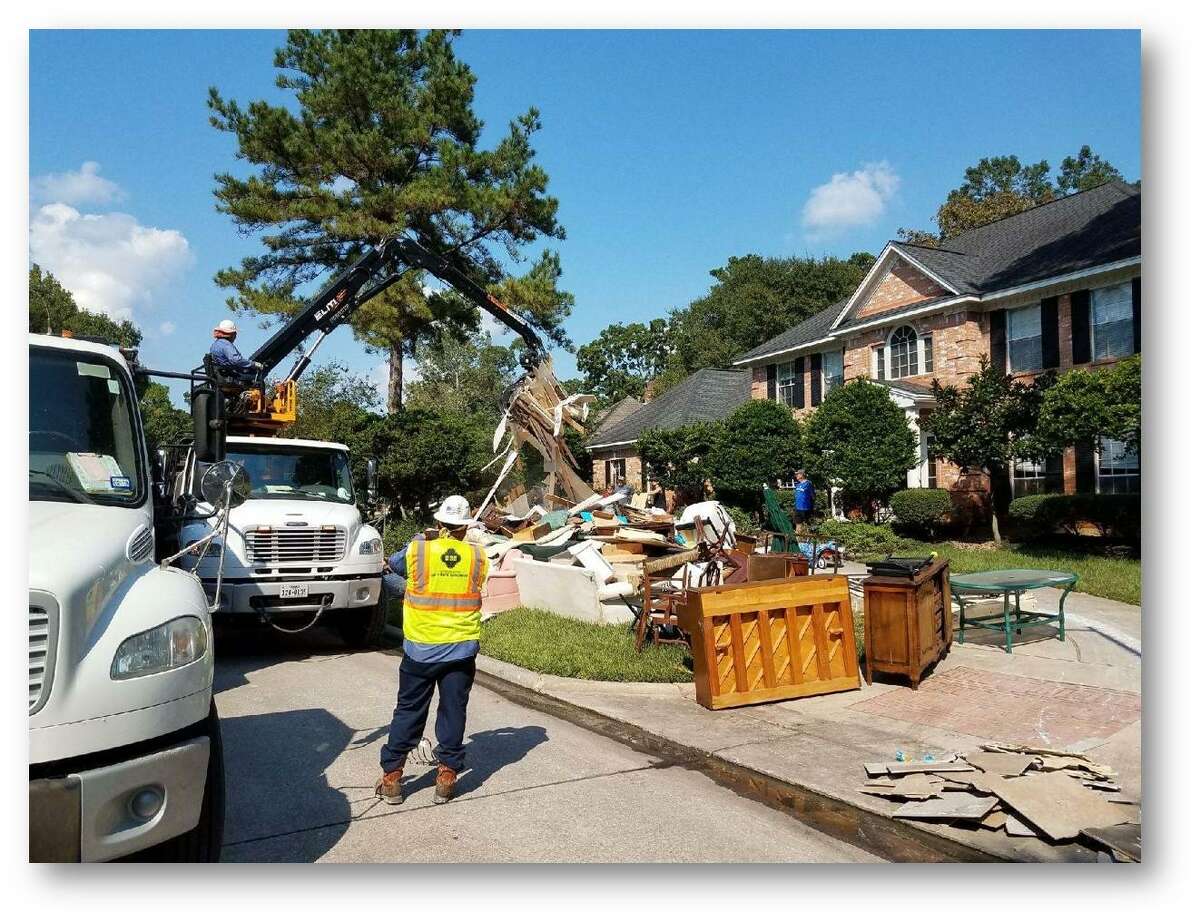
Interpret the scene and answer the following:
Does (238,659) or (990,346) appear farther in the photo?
(990,346)

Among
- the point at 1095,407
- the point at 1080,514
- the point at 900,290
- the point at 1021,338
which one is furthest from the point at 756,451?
the point at 1095,407

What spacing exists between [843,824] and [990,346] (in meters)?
19.1

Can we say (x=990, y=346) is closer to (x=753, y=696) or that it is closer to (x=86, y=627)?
(x=753, y=696)

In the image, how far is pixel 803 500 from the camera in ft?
64.2

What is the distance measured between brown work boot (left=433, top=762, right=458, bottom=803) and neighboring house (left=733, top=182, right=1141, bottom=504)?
1343 cm

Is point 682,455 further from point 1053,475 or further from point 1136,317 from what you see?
point 1136,317

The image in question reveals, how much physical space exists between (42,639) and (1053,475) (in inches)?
755

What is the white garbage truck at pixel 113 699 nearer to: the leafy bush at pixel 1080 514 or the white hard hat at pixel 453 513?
the white hard hat at pixel 453 513

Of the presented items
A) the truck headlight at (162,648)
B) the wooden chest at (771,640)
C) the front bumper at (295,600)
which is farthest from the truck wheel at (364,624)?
the truck headlight at (162,648)

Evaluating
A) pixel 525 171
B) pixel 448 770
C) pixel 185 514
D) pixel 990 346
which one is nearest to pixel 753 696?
pixel 448 770

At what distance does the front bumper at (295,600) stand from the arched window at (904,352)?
18.2 metres

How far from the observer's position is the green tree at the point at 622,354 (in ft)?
225

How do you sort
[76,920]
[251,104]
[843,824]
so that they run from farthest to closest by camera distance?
1. [251,104]
2. [843,824]
3. [76,920]

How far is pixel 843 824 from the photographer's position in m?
4.71
